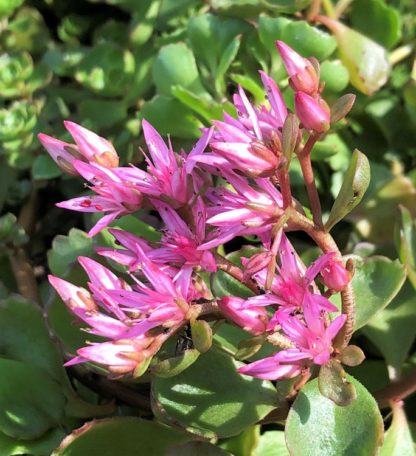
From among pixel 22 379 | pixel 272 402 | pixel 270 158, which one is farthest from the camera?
pixel 22 379

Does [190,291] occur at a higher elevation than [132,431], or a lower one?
higher

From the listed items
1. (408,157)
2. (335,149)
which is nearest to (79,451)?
(335,149)

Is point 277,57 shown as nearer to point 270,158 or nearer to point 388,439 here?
point 270,158

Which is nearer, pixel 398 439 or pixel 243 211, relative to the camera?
pixel 243 211

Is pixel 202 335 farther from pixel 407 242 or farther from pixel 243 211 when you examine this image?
pixel 407 242

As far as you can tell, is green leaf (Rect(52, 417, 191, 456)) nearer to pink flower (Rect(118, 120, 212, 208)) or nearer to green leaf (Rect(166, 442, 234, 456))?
green leaf (Rect(166, 442, 234, 456))

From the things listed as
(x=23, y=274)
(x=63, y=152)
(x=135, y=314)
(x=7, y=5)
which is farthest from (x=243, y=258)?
(x=7, y=5)

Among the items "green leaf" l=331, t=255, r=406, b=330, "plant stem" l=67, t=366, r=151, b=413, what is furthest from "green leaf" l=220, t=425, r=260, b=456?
"green leaf" l=331, t=255, r=406, b=330
